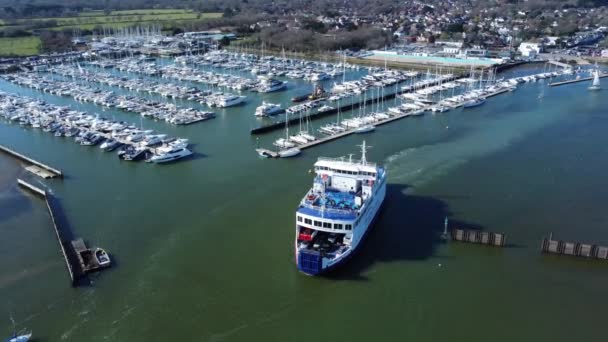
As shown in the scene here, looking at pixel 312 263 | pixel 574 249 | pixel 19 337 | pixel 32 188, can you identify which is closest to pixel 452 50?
pixel 574 249

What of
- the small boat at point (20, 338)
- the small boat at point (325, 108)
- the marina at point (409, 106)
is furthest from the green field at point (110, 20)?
the small boat at point (20, 338)

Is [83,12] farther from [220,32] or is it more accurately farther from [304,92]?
[304,92]

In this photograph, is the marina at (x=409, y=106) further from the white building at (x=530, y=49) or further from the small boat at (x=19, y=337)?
the small boat at (x=19, y=337)

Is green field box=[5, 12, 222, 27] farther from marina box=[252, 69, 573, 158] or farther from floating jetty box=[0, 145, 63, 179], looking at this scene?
marina box=[252, 69, 573, 158]

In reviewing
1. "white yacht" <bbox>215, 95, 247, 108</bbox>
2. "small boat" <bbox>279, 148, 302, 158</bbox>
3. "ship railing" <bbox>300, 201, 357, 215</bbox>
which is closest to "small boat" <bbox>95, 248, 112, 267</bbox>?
"ship railing" <bbox>300, 201, 357, 215</bbox>

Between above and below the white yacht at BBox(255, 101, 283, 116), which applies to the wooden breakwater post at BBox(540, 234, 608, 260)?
below

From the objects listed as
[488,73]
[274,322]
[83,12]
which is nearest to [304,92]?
[488,73]
